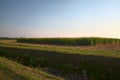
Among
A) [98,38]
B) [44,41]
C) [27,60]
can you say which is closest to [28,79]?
[27,60]

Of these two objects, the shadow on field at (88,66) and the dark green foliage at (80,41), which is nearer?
the shadow on field at (88,66)

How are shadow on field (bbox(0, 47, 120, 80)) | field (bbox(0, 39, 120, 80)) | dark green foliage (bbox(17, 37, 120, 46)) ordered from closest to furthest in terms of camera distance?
shadow on field (bbox(0, 47, 120, 80)) → field (bbox(0, 39, 120, 80)) → dark green foliage (bbox(17, 37, 120, 46))

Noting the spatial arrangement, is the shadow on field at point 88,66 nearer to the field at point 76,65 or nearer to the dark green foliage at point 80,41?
the field at point 76,65

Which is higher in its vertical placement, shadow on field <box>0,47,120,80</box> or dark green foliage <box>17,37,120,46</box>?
dark green foliage <box>17,37,120,46</box>

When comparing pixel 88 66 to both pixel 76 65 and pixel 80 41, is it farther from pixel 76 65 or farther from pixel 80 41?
pixel 80 41

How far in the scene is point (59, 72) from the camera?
A: 2459 centimetres

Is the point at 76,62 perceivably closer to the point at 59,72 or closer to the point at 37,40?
the point at 59,72

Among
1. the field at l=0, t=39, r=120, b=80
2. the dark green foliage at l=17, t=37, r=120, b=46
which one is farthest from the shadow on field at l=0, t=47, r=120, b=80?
the dark green foliage at l=17, t=37, r=120, b=46

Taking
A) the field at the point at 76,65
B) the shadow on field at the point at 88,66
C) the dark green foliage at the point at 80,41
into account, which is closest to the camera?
the shadow on field at the point at 88,66

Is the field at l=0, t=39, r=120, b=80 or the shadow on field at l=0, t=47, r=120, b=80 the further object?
the field at l=0, t=39, r=120, b=80

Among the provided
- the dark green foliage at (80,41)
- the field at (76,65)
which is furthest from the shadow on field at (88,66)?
the dark green foliage at (80,41)

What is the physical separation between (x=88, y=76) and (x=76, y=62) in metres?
3.52

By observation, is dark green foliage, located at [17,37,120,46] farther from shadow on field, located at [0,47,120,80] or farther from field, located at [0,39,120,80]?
shadow on field, located at [0,47,120,80]

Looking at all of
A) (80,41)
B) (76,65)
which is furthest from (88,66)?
(80,41)
